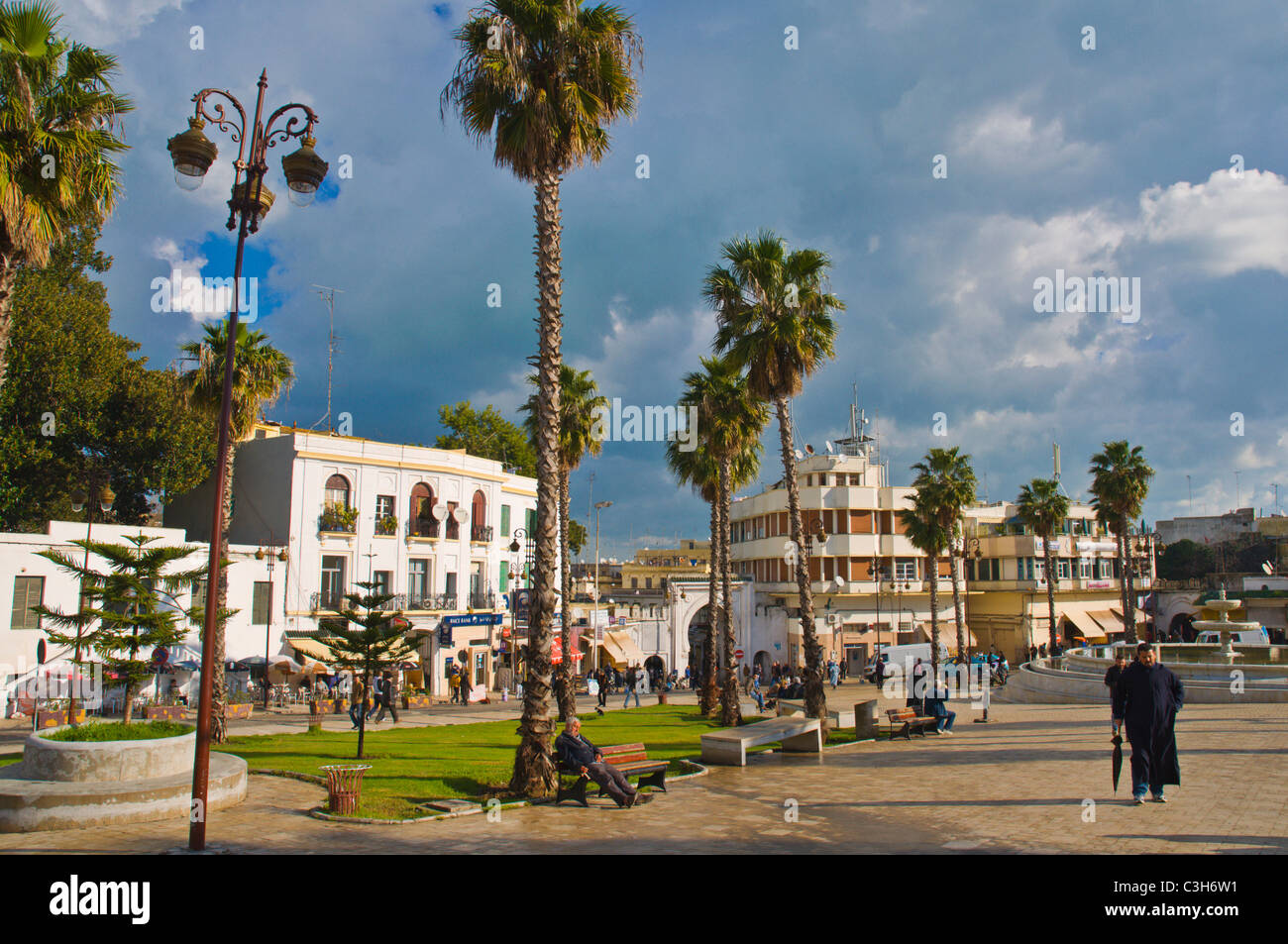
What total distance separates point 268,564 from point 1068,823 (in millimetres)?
30740

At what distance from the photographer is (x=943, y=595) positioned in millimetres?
56969

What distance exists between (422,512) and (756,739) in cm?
2686

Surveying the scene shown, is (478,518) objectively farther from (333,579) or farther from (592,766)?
(592,766)

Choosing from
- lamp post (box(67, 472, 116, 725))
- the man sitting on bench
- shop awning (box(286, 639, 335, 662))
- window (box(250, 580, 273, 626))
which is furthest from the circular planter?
window (box(250, 580, 273, 626))

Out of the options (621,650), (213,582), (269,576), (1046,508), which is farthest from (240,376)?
(1046,508)

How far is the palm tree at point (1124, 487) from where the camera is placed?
50188mm

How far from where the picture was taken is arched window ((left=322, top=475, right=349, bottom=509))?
35.1 metres

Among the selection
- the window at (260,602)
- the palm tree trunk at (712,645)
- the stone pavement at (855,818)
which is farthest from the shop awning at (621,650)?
the stone pavement at (855,818)

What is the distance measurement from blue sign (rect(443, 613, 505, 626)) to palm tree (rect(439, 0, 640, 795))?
21.5m

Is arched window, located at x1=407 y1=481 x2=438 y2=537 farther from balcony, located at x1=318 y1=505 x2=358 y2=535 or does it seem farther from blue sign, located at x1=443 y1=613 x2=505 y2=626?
blue sign, located at x1=443 y1=613 x2=505 y2=626

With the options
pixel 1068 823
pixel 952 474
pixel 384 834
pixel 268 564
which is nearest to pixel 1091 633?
pixel 952 474

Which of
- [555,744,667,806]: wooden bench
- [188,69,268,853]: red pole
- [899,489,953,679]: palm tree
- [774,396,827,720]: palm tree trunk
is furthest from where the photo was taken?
[899,489,953,679]: palm tree
